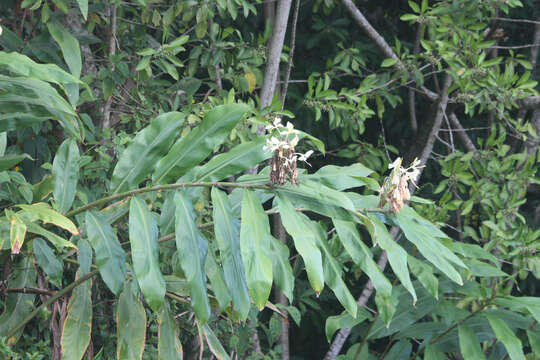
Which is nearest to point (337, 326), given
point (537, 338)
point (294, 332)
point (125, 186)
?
point (537, 338)

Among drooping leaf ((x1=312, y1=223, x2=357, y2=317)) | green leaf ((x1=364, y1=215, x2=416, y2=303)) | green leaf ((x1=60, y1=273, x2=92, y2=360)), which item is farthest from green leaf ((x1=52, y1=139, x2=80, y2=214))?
green leaf ((x1=364, y1=215, x2=416, y2=303))

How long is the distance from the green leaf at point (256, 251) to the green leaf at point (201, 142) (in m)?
0.22

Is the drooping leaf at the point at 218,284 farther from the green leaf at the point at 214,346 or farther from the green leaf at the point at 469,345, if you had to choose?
the green leaf at the point at 469,345

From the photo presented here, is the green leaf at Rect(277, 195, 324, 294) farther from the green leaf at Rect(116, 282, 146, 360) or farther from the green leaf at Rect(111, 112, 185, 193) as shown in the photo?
the green leaf at Rect(116, 282, 146, 360)

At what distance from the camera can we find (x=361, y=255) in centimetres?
152

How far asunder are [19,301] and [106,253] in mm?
588

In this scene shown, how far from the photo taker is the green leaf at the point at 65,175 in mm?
1747

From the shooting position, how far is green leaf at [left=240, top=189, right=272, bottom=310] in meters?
1.32

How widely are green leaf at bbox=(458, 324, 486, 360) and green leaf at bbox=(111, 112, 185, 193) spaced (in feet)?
4.91

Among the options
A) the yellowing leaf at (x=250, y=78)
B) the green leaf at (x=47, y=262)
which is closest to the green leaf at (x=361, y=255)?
the green leaf at (x=47, y=262)

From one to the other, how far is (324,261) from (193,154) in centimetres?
45

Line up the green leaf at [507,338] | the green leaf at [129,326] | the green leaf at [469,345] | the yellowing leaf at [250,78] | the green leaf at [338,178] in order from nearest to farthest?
the green leaf at [338,178]
the green leaf at [129,326]
the green leaf at [507,338]
the green leaf at [469,345]
the yellowing leaf at [250,78]

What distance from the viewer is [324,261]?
63.2 inches

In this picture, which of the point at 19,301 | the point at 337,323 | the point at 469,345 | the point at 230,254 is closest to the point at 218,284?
the point at 230,254
